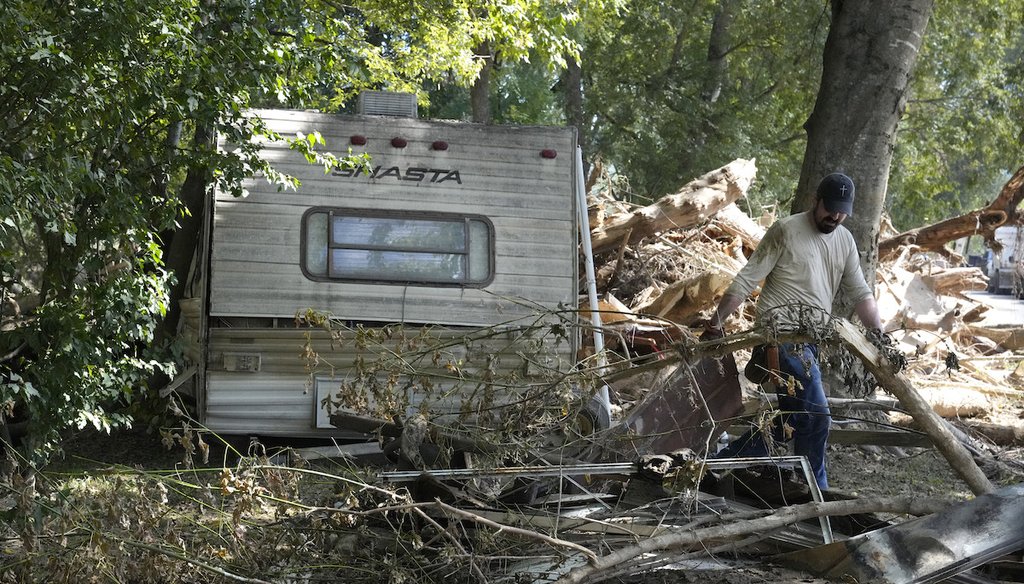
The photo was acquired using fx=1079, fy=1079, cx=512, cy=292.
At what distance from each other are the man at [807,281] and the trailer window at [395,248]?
272cm

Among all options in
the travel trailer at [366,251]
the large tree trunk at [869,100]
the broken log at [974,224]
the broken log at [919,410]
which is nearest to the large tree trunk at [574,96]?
the broken log at [974,224]

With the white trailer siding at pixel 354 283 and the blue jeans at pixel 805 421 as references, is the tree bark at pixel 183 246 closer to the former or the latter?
the white trailer siding at pixel 354 283

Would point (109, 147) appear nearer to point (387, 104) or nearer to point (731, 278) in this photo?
point (387, 104)

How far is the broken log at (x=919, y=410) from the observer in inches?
186

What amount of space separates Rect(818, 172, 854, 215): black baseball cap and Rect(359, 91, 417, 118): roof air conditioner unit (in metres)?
3.95

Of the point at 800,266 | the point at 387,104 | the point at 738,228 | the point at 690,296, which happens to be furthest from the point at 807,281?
the point at 738,228

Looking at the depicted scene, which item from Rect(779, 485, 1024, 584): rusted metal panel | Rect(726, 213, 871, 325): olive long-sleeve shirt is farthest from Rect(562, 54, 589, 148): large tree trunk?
Rect(779, 485, 1024, 584): rusted metal panel

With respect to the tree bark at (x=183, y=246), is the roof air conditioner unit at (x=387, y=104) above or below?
above

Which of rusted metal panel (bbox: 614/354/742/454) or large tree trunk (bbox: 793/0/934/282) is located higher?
large tree trunk (bbox: 793/0/934/282)

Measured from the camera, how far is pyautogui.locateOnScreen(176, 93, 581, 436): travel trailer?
26.9ft

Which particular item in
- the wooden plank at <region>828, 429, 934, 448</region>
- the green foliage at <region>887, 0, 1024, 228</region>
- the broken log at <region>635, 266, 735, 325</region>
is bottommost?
the wooden plank at <region>828, 429, 934, 448</region>

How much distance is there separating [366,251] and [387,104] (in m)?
1.40

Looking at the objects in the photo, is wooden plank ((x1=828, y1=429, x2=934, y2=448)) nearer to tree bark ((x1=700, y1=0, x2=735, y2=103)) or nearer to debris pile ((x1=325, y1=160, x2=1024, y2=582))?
debris pile ((x1=325, y1=160, x2=1024, y2=582))

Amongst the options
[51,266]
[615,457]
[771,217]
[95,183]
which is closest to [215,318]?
[51,266]
